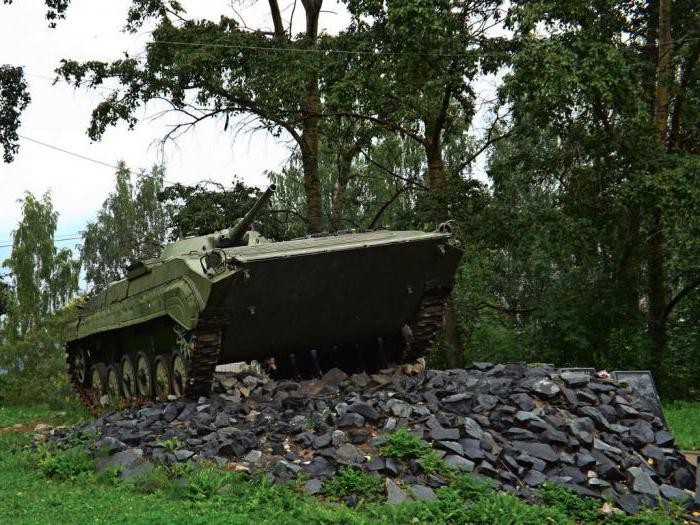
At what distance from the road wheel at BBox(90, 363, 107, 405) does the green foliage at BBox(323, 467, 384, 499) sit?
27.5 feet

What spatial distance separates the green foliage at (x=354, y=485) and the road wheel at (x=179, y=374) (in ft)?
13.0

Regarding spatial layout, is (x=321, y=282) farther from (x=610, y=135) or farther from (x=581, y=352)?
(x=581, y=352)

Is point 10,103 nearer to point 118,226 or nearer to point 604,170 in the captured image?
point 604,170

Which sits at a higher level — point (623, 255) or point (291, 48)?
point (291, 48)

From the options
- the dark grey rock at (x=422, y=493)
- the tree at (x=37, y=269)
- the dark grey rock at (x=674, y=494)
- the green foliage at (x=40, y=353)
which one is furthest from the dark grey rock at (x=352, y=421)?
the tree at (x=37, y=269)

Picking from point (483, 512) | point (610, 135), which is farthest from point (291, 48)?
point (483, 512)

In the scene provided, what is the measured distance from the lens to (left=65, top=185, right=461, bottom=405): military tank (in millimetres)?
10680

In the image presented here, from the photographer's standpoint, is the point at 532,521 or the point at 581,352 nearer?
the point at 532,521

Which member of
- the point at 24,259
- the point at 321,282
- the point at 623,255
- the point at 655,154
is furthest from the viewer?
the point at 24,259

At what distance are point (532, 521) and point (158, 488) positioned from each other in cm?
321

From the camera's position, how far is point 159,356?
41.4 feet

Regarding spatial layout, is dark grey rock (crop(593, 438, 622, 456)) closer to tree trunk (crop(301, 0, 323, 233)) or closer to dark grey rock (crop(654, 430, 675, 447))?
dark grey rock (crop(654, 430, 675, 447))

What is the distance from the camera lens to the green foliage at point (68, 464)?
29.4 ft

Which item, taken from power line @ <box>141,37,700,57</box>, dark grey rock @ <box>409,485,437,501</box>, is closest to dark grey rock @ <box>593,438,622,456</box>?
dark grey rock @ <box>409,485,437,501</box>
